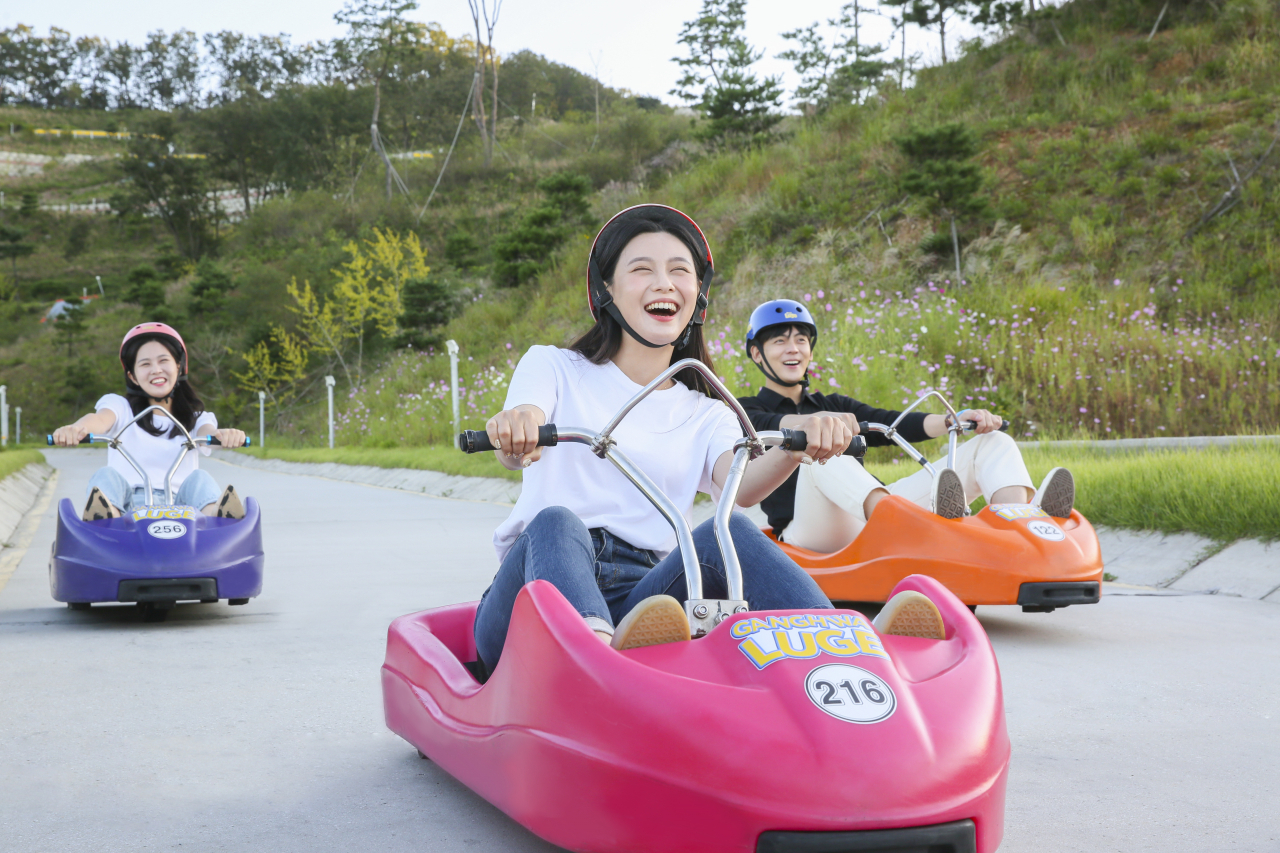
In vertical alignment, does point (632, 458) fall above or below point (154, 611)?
above

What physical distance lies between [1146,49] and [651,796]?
19307 millimetres

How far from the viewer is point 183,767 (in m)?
2.68

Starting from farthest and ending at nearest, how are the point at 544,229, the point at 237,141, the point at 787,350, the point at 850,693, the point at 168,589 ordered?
the point at 237,141 → the point at 544,229 → the point at 787,350 → the point at 168,589 → the point at 850,693

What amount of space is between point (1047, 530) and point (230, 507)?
3.48 m

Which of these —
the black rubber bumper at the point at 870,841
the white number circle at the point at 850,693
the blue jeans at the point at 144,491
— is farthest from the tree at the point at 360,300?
the black rubber bumper at the point at 870,841

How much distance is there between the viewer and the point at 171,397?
567cm

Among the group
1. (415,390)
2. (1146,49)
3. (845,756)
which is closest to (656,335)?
(845,756)

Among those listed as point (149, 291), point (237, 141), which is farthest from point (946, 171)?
point (237, 141)

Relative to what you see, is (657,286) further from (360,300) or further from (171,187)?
(171,187)

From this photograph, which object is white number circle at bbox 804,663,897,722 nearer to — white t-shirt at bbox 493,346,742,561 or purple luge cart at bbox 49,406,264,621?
white t-shirt at bbox 493,346,742,561

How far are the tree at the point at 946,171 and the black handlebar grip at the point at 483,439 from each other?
13454mm

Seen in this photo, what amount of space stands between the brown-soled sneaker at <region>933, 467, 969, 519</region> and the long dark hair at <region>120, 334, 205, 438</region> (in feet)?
11.4

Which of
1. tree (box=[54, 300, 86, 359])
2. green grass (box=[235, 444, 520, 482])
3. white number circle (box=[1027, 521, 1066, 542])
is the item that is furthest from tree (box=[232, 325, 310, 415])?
white number circle (box=[1027, 521, 1066, 542])

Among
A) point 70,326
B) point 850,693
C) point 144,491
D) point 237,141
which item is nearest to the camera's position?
point 850,693
